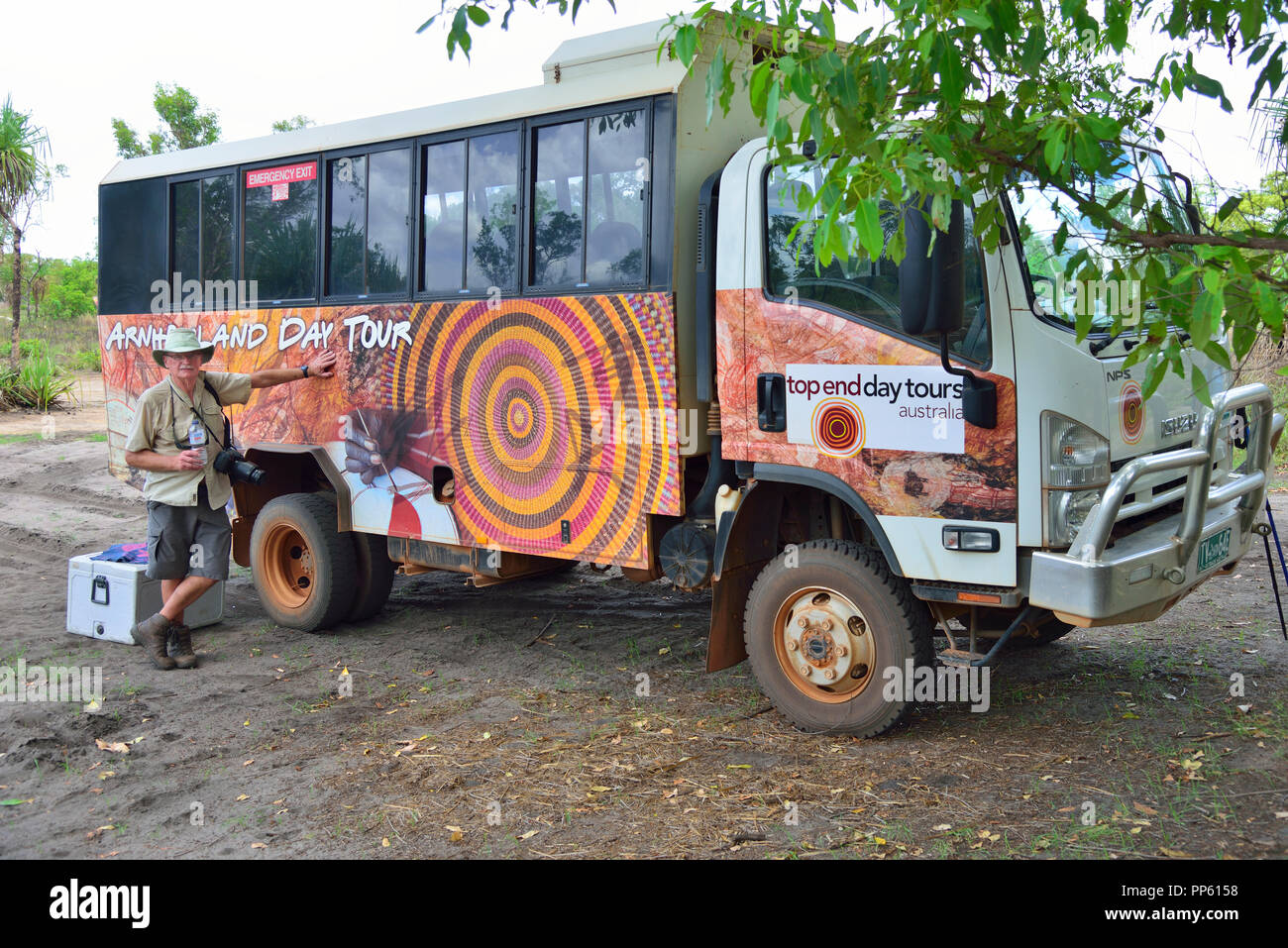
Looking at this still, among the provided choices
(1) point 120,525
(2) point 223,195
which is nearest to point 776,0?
(2) point 223,195

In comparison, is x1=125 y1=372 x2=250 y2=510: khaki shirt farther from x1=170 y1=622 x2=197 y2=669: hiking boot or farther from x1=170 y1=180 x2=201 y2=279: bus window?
x1=170 y1=180 x2=201 y2=279: bus window

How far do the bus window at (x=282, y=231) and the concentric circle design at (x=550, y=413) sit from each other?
45.3 inches

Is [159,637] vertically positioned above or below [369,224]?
below

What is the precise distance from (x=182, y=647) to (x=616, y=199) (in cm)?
376

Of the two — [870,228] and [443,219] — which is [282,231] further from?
[870,228]

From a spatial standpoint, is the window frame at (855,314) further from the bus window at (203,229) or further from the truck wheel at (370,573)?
the bus window at (203,229)

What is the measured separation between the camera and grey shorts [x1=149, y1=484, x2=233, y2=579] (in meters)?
6.72

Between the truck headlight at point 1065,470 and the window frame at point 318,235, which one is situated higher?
the window frame at point 318,235

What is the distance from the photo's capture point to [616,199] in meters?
5.74

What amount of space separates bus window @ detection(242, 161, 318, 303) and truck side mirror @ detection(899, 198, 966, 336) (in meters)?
4.33

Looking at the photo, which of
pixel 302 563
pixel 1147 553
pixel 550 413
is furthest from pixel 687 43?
pixel 302 563

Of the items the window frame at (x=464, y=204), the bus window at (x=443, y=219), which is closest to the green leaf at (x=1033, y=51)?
the window frame at (x=464, y=204)

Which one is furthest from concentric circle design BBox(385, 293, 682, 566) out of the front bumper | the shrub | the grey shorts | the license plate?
the shrub

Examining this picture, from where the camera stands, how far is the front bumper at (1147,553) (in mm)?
4363
